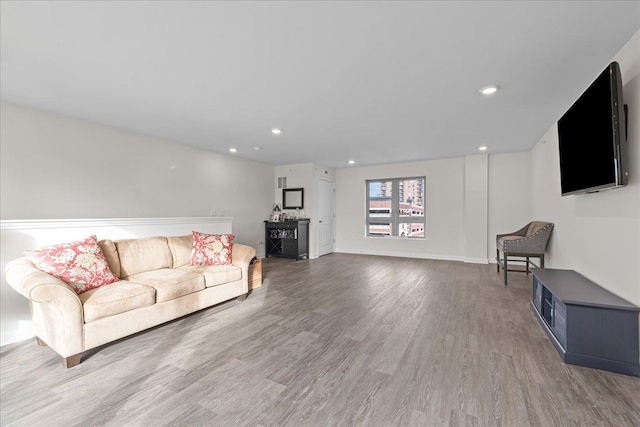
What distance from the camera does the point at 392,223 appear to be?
7.03 meters

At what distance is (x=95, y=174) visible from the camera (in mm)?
3586

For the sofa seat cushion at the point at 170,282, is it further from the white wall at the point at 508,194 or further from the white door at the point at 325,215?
the white wall at the point at 508,194

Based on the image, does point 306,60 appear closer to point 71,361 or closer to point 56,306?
point 56,306

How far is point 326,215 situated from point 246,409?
580 centimetres

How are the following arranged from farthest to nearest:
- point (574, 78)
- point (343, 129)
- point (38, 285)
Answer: point (343, 129)
point (574, 78)
point (38, 285)

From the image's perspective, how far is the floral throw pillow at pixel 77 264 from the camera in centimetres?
236

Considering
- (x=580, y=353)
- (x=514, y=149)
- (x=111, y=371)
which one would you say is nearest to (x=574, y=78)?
(x=580, y=353)

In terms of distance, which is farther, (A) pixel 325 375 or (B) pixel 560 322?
(B) pixel 560 322

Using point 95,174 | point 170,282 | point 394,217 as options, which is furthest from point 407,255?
point 95,174

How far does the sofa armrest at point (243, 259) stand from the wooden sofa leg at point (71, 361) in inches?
67.5

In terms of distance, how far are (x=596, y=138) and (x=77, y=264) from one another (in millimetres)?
4672

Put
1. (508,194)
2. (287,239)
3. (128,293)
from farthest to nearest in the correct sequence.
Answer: (287,239)
(508,194)
(128,293)

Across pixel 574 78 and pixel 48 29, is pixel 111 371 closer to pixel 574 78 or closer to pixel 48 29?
pixel 48 29

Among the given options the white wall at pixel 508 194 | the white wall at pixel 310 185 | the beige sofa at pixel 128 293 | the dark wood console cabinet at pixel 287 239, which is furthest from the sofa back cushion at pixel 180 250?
the white wall at pixel 508 194
